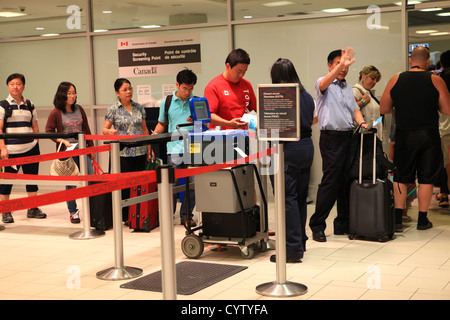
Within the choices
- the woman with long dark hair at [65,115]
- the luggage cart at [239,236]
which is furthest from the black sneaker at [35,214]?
the luggage cart at [239,236]

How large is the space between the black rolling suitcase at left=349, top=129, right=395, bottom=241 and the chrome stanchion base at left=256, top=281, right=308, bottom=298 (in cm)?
167

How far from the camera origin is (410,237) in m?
6.08

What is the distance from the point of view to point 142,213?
667 cm

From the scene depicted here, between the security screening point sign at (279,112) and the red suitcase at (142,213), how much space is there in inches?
101

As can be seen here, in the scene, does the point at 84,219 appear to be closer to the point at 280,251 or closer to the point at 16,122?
the point at 16,122

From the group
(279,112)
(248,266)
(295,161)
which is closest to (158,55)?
(295,161)

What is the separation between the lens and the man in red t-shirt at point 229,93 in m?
5.69

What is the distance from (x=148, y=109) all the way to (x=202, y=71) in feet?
2.90

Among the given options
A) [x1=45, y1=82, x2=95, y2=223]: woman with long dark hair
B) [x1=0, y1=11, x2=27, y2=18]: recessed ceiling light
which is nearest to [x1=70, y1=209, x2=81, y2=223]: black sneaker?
[x1=45, y1=82, x2=95, y2=223]: woman with long dark hair

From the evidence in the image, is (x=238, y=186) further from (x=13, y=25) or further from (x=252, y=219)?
(x=13, y=25)

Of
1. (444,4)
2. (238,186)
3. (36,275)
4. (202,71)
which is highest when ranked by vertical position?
(444,4)

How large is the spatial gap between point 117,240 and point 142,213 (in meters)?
1.71

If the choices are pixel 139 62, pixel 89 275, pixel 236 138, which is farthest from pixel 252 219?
pixel 139 62

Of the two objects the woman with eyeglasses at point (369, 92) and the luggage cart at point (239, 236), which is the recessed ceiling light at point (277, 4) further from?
the luggage cart at point (239, 236)
